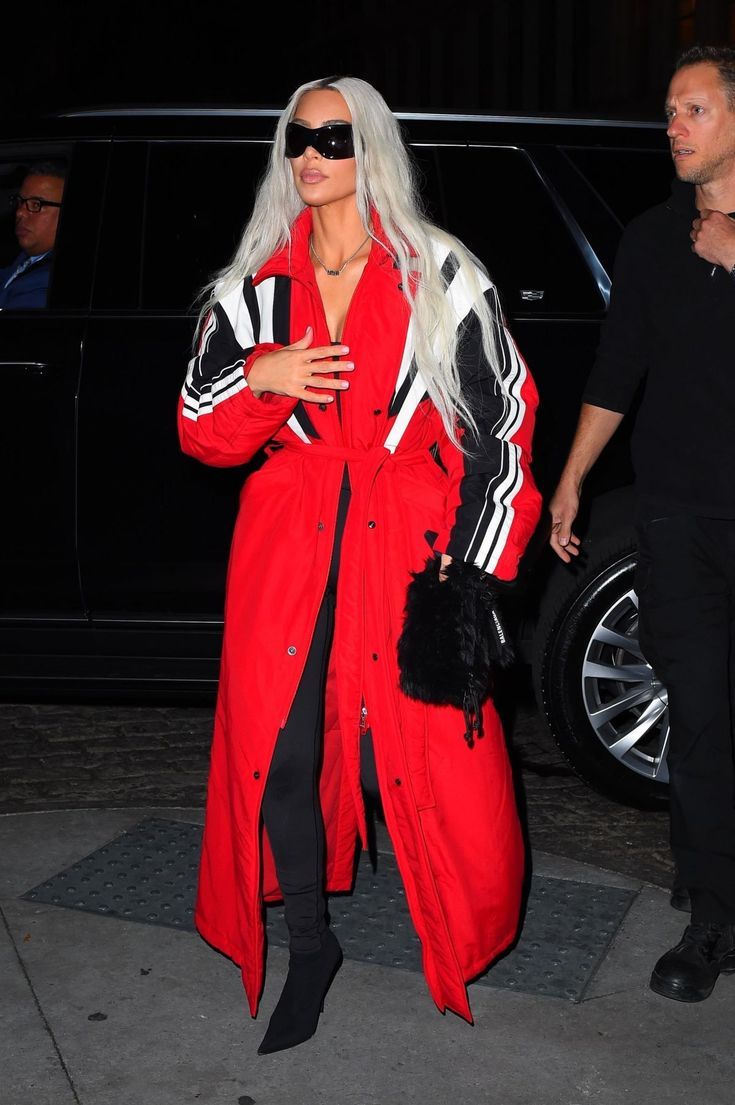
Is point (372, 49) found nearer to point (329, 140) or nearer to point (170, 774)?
point (170, 774)

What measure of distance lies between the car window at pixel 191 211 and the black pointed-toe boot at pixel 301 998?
2034mm

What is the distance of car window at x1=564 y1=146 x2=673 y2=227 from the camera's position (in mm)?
4695

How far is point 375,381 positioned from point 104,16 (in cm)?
3555

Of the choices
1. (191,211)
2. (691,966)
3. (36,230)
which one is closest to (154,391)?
(191,211)

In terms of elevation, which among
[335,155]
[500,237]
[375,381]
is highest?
[500,237]

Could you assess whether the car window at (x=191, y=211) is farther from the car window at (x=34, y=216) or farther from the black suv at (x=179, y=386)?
the car window at (x=34, y=216)

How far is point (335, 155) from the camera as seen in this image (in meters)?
3.13

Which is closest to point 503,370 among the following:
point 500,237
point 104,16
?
point 500,237

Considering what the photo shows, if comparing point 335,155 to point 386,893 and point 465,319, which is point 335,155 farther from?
point 386,893

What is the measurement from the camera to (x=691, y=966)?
11.7 ft

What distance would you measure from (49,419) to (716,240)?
2.01m

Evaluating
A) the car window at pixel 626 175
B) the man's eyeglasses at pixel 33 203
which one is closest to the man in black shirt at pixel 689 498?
the car window at pixel 626 175

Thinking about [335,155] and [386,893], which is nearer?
[335,155]

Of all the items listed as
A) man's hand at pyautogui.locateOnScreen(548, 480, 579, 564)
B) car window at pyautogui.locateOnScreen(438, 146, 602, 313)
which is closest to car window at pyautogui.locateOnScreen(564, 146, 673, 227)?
car window at pyautogui.locateOnScreen(438, 146, 602, 313)
